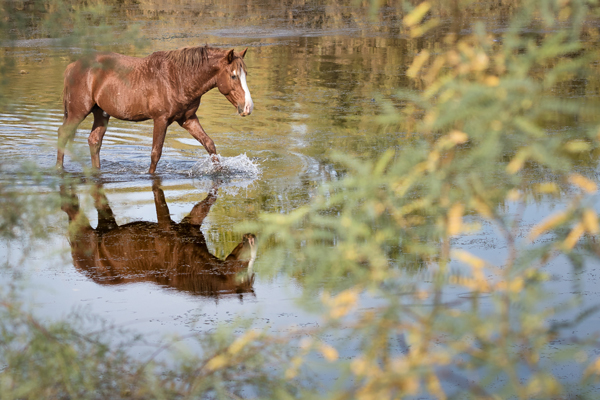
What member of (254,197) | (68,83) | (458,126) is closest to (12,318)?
(458,126)

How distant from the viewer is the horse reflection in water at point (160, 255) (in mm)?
5992

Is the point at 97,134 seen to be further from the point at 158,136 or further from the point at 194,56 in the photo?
the point at 194,56

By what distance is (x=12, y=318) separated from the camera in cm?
371

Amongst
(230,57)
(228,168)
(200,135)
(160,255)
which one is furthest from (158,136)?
(160,255)

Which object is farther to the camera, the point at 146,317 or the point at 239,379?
the point at 146,317

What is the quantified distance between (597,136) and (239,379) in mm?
1896

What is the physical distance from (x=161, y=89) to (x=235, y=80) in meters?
1.00

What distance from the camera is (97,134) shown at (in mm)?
10188

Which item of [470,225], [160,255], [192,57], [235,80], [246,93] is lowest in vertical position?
[160,255]

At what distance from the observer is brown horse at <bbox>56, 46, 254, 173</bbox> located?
9273 mm

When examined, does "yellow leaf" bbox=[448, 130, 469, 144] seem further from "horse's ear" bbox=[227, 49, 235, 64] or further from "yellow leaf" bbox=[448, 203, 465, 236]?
"horse's ear" bbox=[227, 49, 235, 64]

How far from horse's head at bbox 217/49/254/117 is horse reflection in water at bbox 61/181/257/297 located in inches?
71.8

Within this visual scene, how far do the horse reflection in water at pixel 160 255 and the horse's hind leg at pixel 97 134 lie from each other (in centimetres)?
213

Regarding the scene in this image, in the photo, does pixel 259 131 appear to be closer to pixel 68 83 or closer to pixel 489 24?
pixel 68 83
